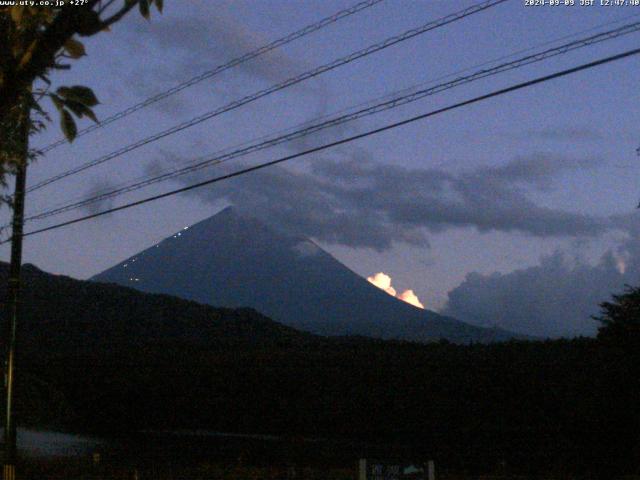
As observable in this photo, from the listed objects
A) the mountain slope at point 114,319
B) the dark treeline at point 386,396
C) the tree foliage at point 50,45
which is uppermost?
the mountain slope at point 114,319

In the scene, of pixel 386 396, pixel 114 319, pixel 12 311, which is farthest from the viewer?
pixel 114 319

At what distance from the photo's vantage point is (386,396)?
37.0 metres

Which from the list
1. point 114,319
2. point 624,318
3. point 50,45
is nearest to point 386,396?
point 624,318

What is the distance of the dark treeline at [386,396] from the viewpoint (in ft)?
79.8

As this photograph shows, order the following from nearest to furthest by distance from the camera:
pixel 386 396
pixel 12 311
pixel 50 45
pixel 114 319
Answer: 1. pixel 50 45
2. pixel 12 311
3. pixel 386 396
4. pixel 114 319

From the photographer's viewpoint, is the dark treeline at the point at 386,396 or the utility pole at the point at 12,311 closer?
the utility pole at the point at 12,311

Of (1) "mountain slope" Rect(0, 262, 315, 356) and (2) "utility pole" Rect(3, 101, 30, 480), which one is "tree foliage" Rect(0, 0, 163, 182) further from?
(1) "mountain slope" Rect(0, 262, 315, 356)

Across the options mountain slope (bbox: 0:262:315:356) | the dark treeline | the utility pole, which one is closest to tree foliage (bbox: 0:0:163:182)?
the utility pole

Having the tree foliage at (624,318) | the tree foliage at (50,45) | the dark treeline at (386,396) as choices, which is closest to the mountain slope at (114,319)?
the dark treeline at (386,396)

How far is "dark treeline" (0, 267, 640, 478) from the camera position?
24.3 metres

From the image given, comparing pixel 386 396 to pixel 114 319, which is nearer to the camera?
pixel 386 396

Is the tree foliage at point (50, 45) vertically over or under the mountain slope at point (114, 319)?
under

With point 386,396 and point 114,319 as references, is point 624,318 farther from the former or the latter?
point 114,319

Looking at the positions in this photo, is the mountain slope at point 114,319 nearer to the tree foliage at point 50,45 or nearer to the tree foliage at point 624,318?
the tree foliage at point 624,318
